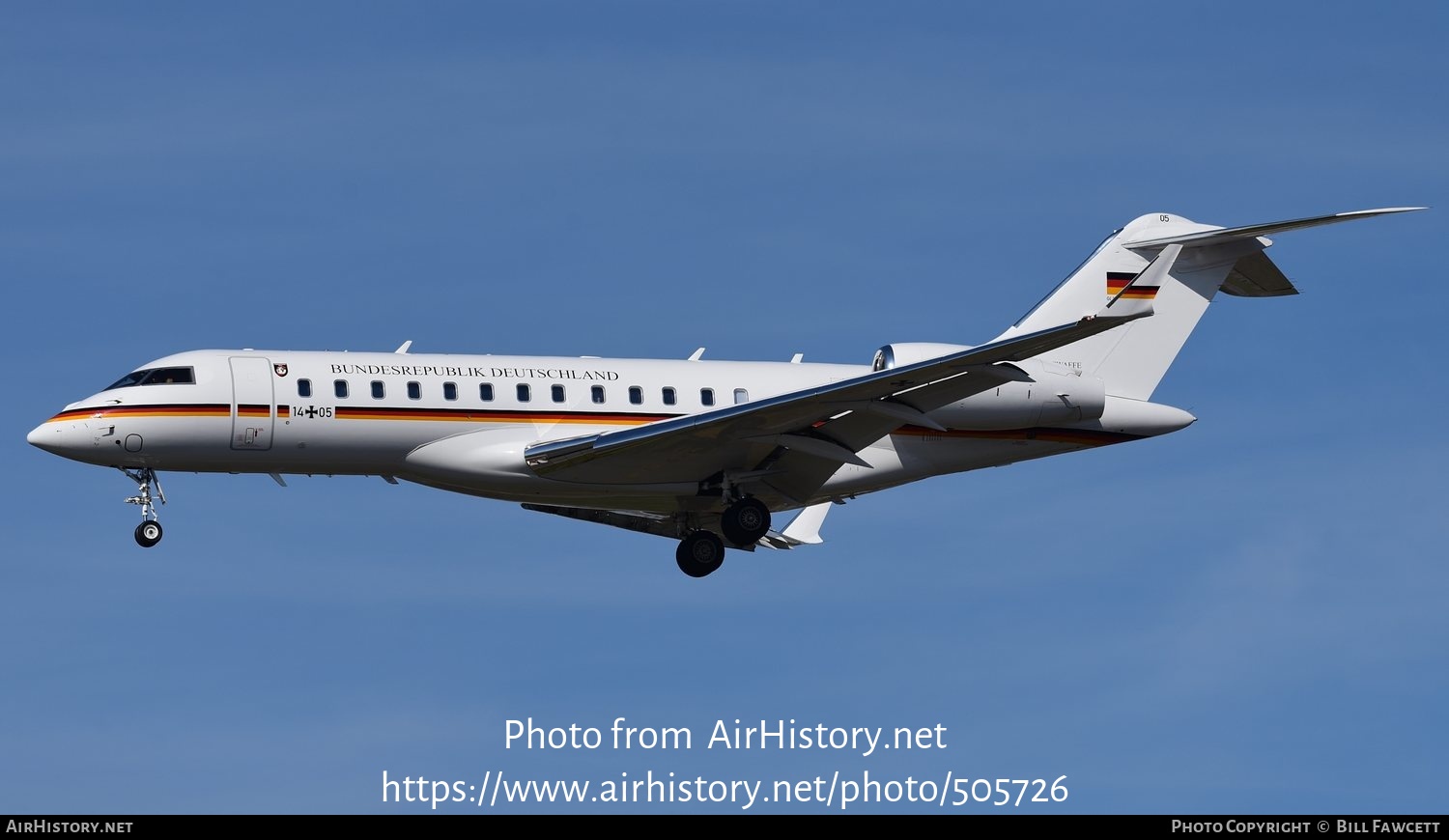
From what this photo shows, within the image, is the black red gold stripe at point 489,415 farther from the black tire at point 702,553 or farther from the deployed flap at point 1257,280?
the deployed flap at point 1257,280

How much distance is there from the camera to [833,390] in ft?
85.6

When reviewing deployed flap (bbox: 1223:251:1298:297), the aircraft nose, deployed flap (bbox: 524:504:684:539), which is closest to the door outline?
the aircraft nose

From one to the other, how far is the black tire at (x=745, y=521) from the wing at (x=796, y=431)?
16.8 inches

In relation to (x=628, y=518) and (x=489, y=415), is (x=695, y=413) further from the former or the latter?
(x=628, y=518)

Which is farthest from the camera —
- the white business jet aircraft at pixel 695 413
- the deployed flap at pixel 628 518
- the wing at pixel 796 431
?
the deployed flap at pixel 628 518

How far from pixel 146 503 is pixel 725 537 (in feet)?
26.5

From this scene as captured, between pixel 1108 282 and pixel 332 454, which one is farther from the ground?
pixel 1108 282

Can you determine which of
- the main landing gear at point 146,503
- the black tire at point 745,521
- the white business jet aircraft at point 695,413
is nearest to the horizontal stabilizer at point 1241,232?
the white business jet aircraft at point 695,413

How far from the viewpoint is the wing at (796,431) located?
84.4ft

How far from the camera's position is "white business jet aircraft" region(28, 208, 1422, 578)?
2664 centimetres
